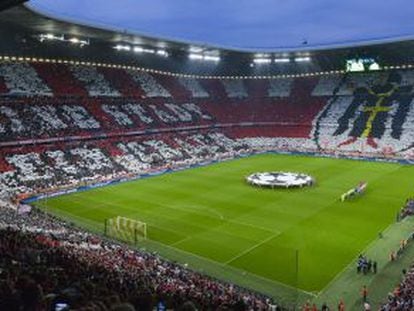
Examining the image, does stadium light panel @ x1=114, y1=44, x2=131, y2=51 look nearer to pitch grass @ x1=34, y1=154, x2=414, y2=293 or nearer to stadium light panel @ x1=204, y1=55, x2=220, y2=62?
stadium light panel @ x1=204, y1=55, x2=220, y2=62

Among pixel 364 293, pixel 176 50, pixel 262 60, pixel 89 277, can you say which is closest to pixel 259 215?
pixel 364 293

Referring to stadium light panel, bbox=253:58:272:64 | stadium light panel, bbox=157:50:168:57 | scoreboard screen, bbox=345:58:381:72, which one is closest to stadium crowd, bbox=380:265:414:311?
stadium light panel, bbox=157:50:168:57

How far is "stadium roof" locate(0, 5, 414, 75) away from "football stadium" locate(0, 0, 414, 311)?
0.31 metres

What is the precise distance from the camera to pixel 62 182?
1777 inches

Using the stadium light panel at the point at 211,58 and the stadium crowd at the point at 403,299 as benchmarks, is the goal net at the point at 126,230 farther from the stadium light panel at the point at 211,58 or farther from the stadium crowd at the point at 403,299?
the stadium light panel at the point at 211,58

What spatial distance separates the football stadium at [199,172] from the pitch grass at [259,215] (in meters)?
0.17

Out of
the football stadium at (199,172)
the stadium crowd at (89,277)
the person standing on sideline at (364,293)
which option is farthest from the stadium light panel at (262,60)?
the person standing on sideline at (364,293)

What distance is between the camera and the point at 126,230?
98.1 feet

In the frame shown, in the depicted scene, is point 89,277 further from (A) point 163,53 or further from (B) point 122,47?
(A) point 163,53

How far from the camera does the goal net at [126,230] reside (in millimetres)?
29484

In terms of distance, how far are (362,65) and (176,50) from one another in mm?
30750

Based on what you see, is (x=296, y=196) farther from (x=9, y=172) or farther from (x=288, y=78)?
(x=288, y=78)

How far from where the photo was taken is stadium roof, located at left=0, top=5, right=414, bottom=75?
52.2 m

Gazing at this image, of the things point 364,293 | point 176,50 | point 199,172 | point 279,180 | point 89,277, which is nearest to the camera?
point 89,277
